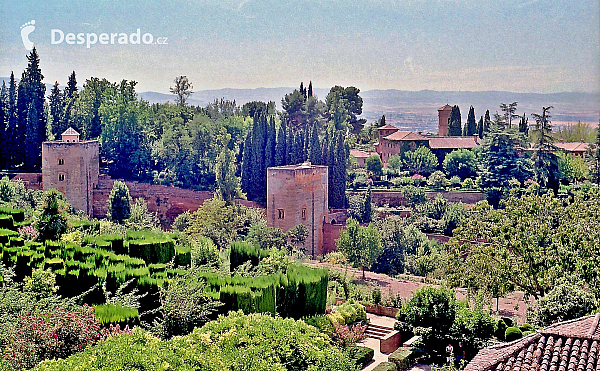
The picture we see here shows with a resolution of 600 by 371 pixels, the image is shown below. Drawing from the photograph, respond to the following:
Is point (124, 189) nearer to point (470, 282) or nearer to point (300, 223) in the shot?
point (300, 223)

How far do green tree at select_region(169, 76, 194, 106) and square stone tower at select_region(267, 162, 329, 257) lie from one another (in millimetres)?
18159

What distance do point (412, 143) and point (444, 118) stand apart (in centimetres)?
1047

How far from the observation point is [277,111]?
46.7 m

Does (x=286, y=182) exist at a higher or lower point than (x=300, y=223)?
Answer: higher

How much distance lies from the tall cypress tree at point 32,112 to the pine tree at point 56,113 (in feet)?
7.59

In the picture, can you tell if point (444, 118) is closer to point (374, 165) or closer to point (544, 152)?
point (374, 165)

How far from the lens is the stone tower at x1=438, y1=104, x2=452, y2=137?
5392 centimetres

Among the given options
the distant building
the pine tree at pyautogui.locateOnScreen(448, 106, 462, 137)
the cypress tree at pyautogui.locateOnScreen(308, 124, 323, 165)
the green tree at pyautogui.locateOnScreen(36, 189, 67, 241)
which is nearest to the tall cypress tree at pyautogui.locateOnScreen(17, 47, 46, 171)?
the cypress tree at pyautogui.locateOnScreen(308, 124, 323, 165)

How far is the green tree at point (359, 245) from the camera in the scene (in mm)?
24328

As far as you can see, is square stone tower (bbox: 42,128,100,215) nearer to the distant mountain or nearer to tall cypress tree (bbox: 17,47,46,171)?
tall cypress tree (bbox: 17,47,46,171)

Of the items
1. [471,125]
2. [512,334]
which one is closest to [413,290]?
[512,334]

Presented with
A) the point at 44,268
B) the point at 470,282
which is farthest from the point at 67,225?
the point at 470,282

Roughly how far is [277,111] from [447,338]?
36.3 metres

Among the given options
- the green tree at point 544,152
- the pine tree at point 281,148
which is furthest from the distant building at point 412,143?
the pine tree at point 281,148
